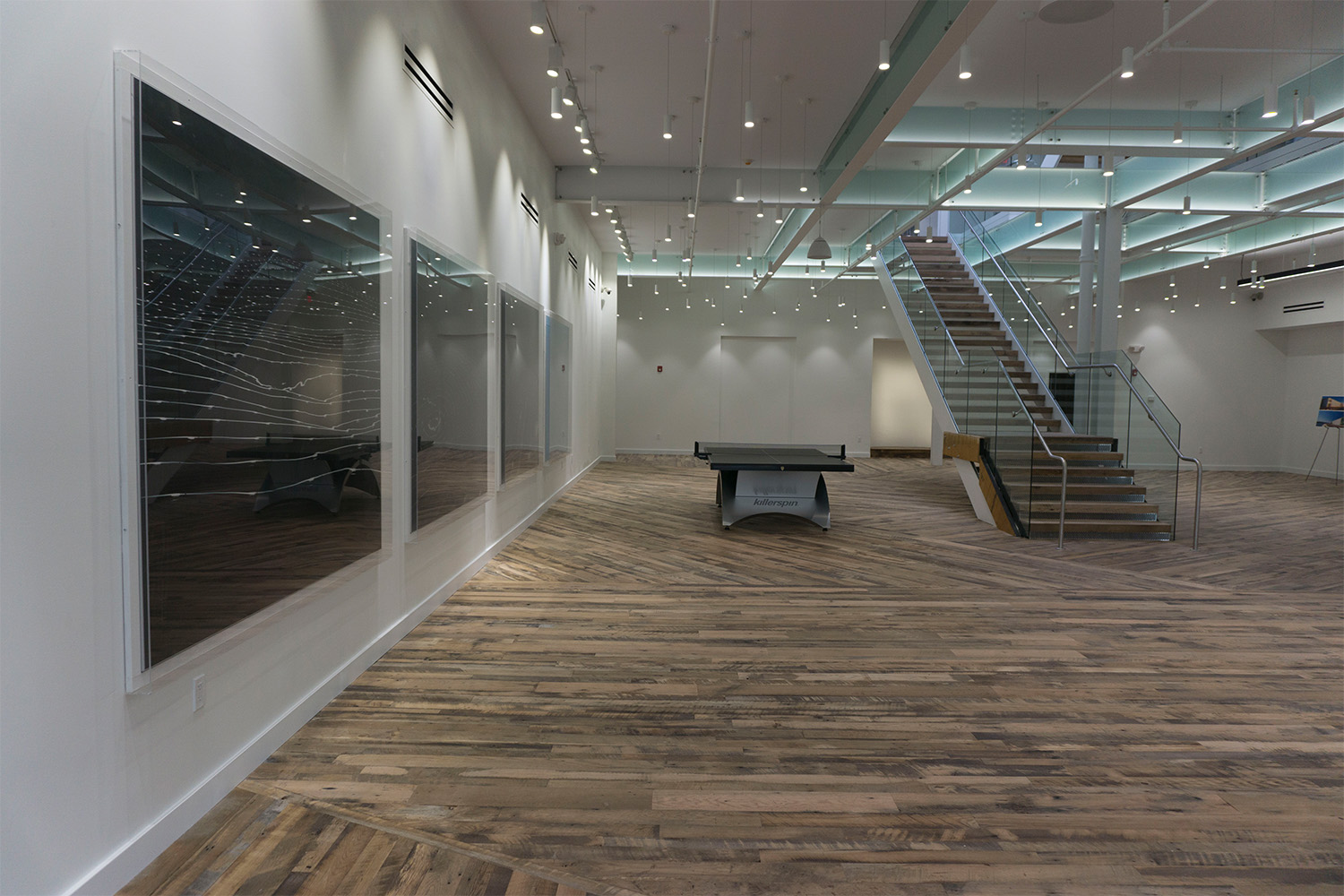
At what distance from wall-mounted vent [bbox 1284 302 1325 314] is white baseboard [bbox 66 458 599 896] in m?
18.1

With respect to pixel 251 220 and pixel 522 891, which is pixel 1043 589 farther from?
pixel 251 220

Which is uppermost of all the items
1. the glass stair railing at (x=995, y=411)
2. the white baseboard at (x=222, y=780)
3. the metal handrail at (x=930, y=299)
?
the metal handrail at (x=930, y=299)

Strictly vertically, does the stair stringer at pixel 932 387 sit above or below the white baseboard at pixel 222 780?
above

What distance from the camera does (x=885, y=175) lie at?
35.3 feet

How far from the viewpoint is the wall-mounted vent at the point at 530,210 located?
326 inches

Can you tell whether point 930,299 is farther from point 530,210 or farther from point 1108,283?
point 530,210

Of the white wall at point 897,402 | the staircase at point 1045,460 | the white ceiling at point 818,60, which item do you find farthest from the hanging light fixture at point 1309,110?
the white wall at point 897,402

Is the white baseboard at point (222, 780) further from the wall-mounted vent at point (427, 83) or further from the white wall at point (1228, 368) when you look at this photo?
the white wall at point (1228, 368)

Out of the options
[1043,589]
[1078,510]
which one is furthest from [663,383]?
[1043,589]

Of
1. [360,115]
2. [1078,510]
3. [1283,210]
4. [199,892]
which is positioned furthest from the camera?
[1283,210]

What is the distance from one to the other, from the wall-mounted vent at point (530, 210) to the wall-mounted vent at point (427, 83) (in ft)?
8.72

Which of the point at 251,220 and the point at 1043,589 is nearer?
the point at 251,220

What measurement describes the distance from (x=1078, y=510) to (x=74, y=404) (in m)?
8.89

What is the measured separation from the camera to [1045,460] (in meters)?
8.66
